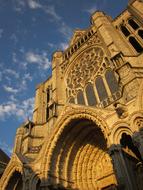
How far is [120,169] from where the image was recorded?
324 inches

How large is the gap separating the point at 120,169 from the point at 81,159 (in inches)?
170

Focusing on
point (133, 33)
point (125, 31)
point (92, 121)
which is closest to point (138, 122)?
point (92, 121)

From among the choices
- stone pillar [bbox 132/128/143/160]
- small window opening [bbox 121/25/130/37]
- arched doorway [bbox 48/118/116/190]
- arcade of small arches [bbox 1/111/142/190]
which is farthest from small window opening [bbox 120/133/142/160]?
small window opening [bbox 121/25/130/37]

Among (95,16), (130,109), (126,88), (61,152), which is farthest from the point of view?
(95,16)

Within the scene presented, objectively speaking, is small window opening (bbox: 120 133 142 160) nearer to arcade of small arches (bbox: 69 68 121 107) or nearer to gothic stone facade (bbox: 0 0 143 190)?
gothic stone facade (bbox: 0 0 143 190)

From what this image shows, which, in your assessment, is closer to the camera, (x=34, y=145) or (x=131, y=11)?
(x=34, y=145)

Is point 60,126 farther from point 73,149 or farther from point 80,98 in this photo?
point 80,98

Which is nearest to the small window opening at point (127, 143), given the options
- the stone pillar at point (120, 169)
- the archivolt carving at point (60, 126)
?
the stone pillar at point (120, 169)

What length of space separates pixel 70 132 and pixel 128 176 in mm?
4749

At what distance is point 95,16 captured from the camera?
1892 cm

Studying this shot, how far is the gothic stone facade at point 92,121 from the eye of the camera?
9016mm

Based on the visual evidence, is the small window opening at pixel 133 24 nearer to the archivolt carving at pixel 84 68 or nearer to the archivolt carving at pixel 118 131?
the archivolt carving at pixel 84 68

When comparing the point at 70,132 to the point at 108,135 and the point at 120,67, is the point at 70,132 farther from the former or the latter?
the point at 120,67

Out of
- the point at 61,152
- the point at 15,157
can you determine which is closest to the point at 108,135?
Result: the point at 61,152
